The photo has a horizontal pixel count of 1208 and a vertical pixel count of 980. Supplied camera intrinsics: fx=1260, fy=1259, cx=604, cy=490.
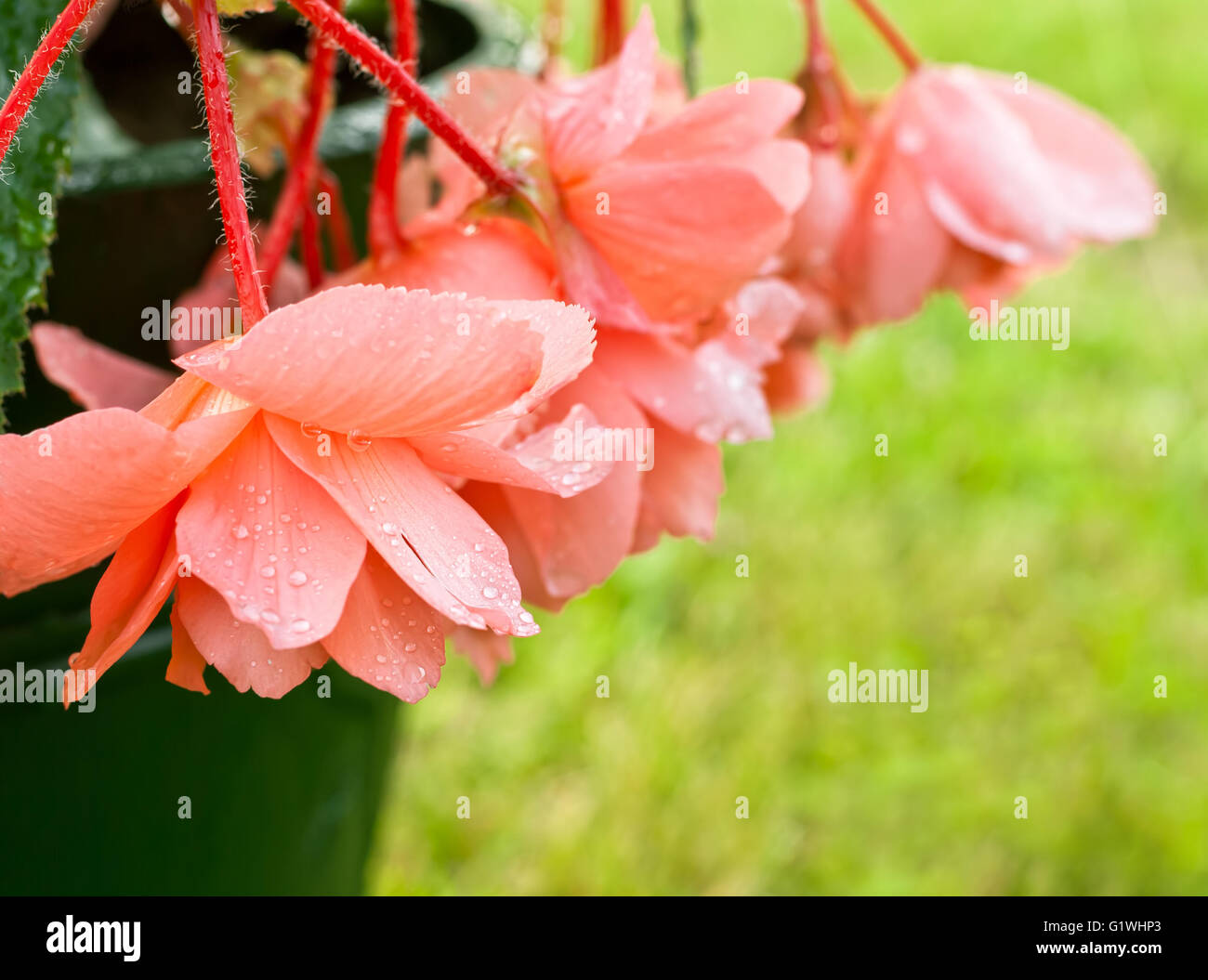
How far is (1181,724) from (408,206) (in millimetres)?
A: 846

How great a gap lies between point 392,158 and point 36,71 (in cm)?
9

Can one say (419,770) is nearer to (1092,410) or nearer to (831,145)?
(831,145)

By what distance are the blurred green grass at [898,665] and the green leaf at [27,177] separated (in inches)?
18.9

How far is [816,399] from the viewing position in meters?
0.46

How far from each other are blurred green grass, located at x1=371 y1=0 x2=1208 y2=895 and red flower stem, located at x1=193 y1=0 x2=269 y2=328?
0.53 meters

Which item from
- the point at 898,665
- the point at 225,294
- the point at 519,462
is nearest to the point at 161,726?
the point at 225,294

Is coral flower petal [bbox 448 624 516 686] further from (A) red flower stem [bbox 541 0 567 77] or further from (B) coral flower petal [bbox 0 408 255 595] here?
(A) red flower stem [bbox 541 0 567 77]

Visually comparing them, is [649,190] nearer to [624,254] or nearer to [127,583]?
[624,254]

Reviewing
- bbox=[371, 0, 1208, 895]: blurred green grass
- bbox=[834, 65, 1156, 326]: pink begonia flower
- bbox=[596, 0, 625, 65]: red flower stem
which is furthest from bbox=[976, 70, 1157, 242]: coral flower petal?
bbox=[371, 0, 1208, 895]: blurred green grass

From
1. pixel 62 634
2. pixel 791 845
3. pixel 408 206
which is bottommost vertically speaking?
pixel 791 845

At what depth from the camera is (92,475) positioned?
208 millimetres

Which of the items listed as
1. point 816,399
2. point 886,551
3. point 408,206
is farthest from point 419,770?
point 408,206

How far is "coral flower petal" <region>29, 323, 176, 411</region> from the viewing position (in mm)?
304

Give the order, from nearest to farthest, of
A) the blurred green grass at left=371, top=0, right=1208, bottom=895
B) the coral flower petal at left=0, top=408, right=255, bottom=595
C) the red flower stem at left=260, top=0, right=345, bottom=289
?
the coral flower petal at left=0, top=408, right=255, bottom=595 < the red flower stem at left=260, top=0, right=345, bottom=289 < the blurred green grass at left=371, top=0, right=1208, bottom=895
